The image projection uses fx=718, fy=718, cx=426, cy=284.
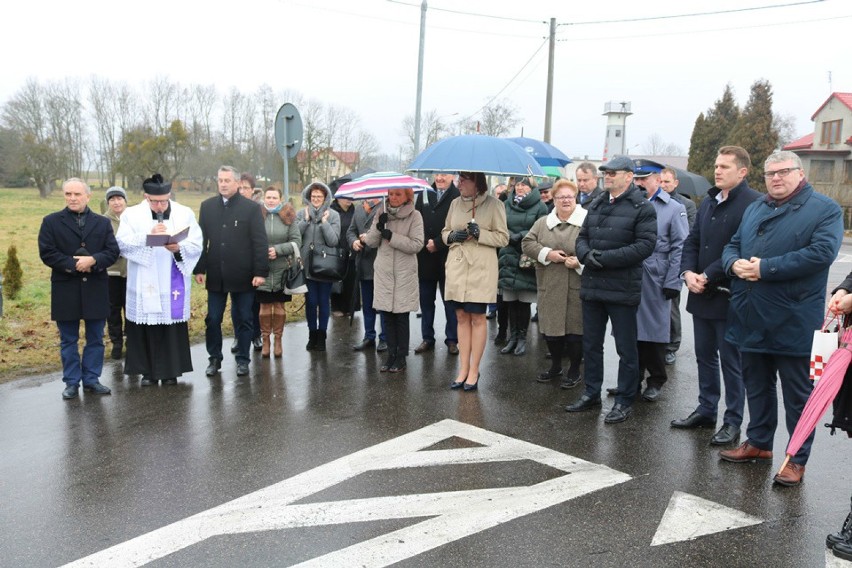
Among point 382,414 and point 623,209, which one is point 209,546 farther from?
point 623,209

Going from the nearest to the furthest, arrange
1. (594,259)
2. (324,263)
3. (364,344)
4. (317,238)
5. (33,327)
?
(594,259)
(324,263)
(317,238)
(364,344)
(33,327)

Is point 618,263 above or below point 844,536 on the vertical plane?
above

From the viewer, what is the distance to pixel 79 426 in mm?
5723

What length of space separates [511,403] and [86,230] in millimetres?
4160

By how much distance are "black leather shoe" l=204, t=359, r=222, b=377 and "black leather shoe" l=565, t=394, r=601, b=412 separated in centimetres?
354

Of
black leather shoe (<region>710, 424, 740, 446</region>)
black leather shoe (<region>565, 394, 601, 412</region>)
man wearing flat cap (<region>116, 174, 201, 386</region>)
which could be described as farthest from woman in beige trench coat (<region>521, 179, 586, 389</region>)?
man wearing flat cap (<region>116, 174, 201, 386</region>)

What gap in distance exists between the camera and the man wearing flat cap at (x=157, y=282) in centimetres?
675

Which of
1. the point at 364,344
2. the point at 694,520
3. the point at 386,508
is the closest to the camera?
the point at 694,520

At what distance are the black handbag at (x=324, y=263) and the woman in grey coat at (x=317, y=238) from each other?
50 millimetres

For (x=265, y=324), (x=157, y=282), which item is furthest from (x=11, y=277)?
(x=157, y=282)

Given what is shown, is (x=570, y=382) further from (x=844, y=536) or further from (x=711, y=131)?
(x=711, y=131)

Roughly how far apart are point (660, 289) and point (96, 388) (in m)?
5.23

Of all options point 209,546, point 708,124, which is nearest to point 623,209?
point 209,546

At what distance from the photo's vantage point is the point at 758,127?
50188 mm
